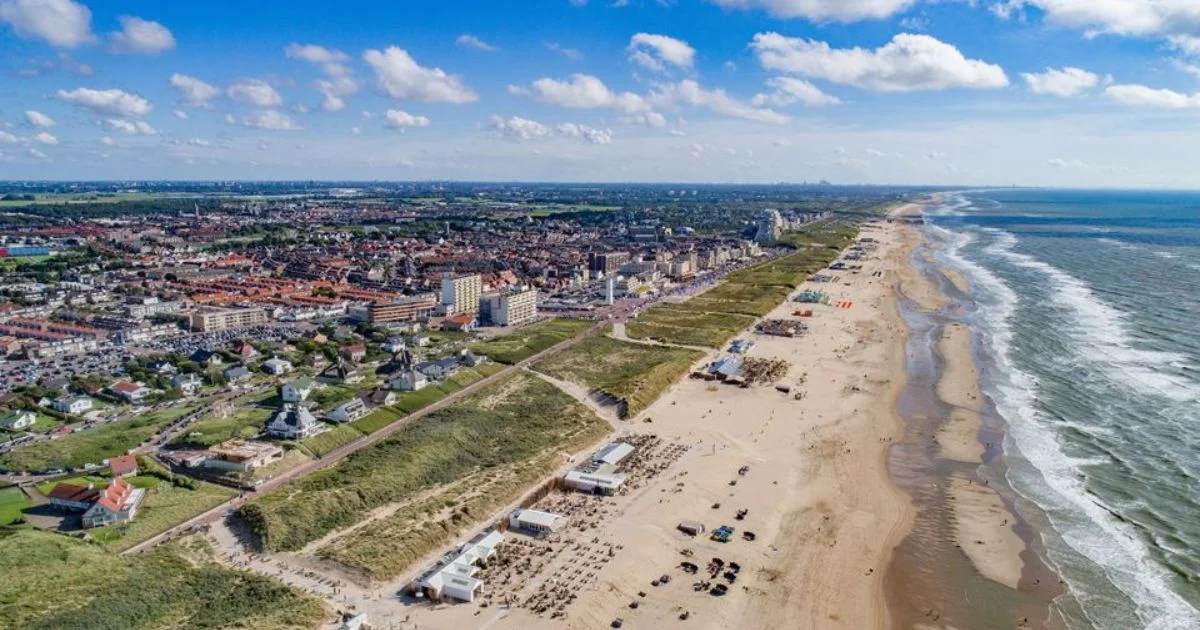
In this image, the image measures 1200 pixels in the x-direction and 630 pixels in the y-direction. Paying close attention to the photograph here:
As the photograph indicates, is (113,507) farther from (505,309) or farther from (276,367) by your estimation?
(505,309)

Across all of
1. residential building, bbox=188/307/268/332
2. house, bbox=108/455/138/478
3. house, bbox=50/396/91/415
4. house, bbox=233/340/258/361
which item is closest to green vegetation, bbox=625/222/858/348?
house, bbox=233/340/258/361

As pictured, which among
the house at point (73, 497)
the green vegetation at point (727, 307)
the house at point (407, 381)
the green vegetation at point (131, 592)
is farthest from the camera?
the green vegetation at point (727, 307)

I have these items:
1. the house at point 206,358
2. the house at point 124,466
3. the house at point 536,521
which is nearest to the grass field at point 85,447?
the house at point 124,466

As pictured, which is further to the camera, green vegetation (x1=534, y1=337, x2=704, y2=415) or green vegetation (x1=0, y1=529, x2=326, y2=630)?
green vegetation (x1=534, y1=337, x2=704, y2=415)

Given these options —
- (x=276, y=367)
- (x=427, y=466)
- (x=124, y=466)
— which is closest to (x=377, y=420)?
(x=427, y=466)

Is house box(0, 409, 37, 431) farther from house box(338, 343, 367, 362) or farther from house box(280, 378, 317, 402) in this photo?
house box(338, 343, 367, 362)

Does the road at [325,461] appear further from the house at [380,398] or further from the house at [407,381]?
the house at [407,381]
